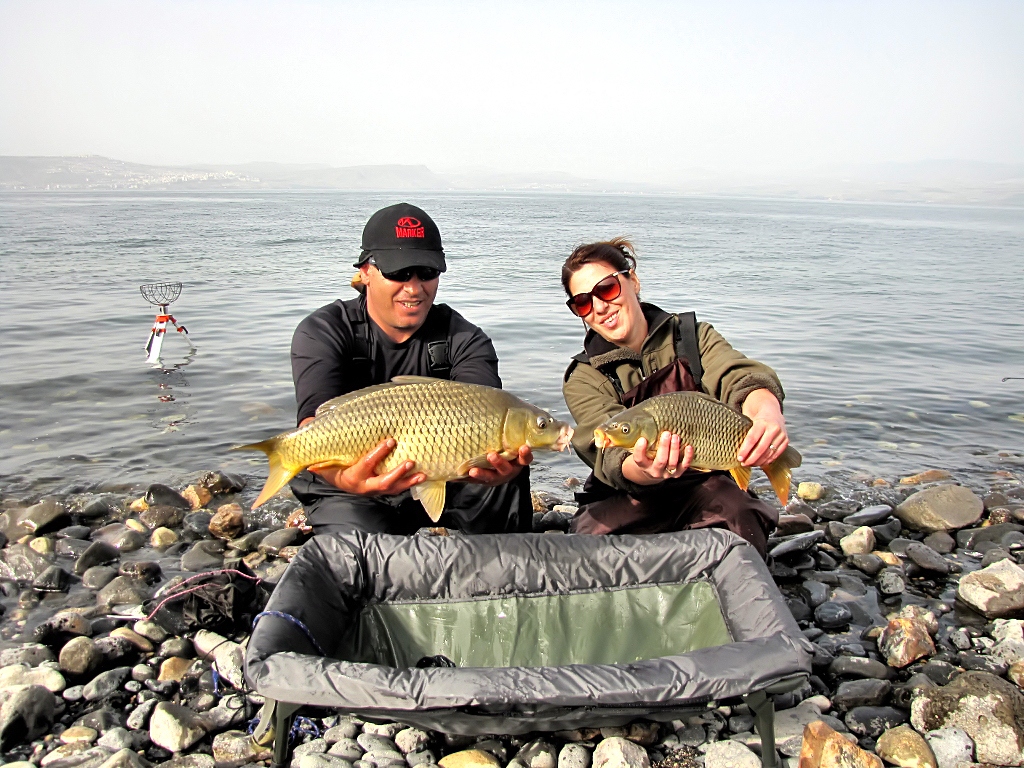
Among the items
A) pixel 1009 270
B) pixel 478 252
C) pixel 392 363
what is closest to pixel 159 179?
pixel 478 252

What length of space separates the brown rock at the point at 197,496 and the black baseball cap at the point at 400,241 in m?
2.86

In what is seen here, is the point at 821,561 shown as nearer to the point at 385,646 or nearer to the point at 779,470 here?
the point at 779,470

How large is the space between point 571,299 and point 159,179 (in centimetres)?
16140

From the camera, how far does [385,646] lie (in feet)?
11.8

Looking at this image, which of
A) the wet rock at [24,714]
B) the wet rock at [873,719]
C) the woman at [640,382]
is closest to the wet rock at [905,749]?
the wet rock at [873,719]

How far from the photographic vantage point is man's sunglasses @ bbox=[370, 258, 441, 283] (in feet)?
Result: 13.2

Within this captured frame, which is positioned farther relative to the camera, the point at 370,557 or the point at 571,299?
the point at 571,299

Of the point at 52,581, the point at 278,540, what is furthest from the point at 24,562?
the point at 278,540

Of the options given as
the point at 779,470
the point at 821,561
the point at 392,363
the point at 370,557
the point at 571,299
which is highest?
the point at 571,299

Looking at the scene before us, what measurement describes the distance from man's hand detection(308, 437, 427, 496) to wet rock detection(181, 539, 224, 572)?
5.97 ft

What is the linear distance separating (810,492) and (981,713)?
10.6 feet

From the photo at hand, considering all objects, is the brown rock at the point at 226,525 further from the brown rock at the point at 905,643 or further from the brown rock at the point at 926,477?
the brown rock at the point at 926,477

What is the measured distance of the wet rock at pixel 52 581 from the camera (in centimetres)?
449

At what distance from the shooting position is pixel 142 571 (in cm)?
461
